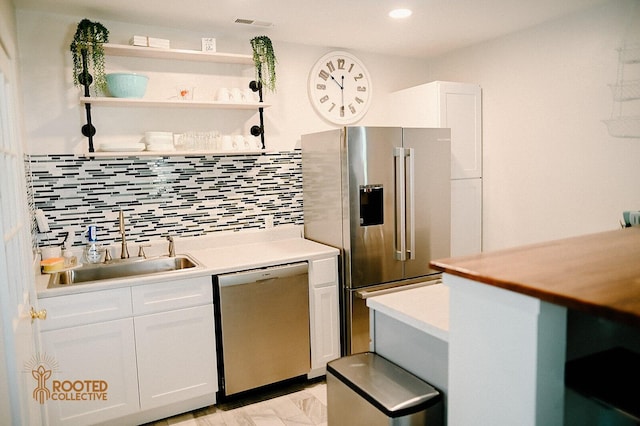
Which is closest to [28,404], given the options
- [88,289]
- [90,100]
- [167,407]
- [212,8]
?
[88,289]

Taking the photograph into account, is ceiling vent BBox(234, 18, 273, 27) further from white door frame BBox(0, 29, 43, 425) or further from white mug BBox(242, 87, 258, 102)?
white door frame BBox(0, 29, 43, 425)

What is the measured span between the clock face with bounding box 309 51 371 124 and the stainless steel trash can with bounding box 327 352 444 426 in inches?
91.8

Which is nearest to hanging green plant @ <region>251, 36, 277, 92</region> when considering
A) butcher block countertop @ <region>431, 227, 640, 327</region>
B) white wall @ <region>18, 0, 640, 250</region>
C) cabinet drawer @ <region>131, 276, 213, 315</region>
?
white wall @ <region>18, 0, 640, 250</region>

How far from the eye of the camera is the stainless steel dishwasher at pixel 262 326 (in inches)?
106

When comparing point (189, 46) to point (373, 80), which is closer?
point (189, 46)

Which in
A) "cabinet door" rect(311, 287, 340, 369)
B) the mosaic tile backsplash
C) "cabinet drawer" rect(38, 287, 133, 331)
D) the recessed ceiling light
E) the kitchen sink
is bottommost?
"cabinet door" rect(311, 287, 340, 369)

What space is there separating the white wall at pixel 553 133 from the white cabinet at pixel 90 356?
2860 millimetres

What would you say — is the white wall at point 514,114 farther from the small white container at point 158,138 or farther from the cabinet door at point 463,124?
the small white container at point 158,138

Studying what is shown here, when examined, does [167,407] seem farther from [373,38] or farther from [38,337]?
[373,38]

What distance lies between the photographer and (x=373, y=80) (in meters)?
3.94

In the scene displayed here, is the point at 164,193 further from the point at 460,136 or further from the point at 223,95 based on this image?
the point at 460,136

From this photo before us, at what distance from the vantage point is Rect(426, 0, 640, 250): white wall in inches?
114

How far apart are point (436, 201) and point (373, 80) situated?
1289mm

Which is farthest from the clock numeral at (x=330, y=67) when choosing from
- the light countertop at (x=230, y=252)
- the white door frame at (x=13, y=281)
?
the white door frame at (x=13, y=281)
